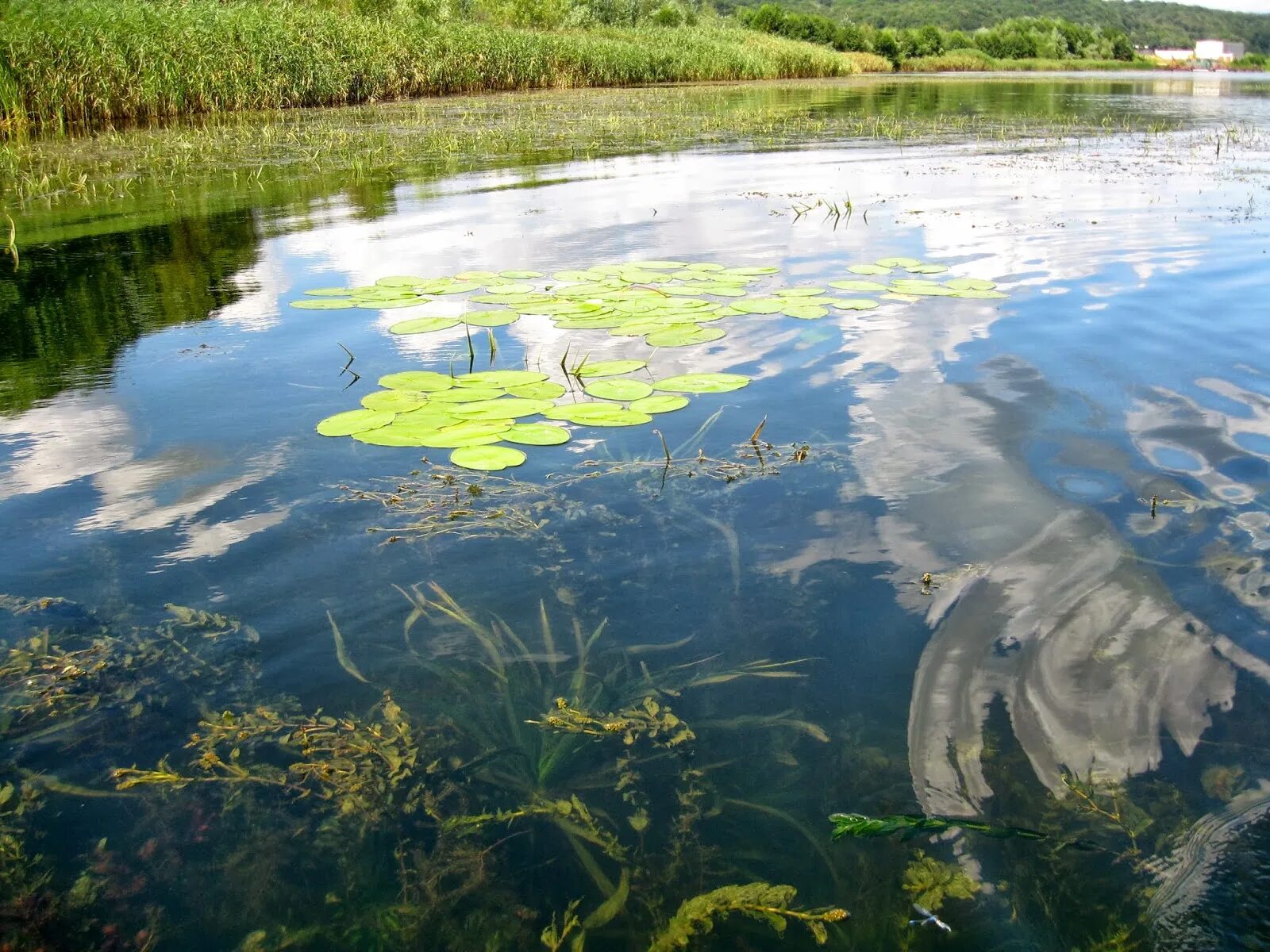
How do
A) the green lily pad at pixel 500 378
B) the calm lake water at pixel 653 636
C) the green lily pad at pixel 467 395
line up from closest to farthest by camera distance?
the calm lake water at pixel 653 636 < the green lily pad at pixel 467 395 < the green lily pad at pixel 500 378

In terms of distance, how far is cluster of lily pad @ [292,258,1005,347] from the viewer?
3439mm

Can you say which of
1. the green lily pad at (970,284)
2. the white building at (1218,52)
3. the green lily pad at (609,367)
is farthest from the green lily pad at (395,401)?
the white building at (1218,52)

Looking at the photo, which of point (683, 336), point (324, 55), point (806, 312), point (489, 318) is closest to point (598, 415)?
point (683, 336)

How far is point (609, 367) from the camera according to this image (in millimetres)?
2986

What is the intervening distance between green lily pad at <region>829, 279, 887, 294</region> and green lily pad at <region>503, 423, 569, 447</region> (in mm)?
1832

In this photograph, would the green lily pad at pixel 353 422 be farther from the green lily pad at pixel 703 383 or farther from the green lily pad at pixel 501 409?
the green lily pad at pixel 703 383

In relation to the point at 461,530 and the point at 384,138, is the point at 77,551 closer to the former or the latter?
the point at 461,530

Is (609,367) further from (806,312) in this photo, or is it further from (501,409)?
(806,312)

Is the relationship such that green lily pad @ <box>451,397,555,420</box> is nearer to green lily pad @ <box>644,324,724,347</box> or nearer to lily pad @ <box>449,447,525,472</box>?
lily pad @ <box>449,447,525,472</box>

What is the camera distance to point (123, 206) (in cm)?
615

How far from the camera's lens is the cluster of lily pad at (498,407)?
246 cm

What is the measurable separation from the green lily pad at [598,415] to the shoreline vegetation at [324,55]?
9.36 metres

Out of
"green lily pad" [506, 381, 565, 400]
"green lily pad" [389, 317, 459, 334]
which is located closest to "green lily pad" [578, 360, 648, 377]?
"green lily pad" [506, 381, 565, 400]

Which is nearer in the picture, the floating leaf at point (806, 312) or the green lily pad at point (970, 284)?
the floating leaf at point (806, 312)
